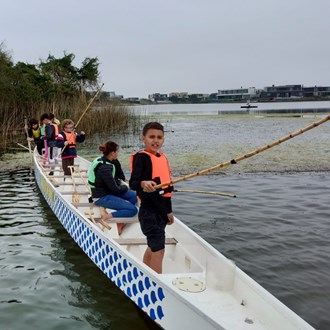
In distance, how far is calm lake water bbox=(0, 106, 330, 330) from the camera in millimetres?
4117

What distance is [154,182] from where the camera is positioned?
143 inches

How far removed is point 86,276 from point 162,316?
78.1 inches

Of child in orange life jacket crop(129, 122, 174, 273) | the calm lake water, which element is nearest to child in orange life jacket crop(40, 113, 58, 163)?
the calm lake water

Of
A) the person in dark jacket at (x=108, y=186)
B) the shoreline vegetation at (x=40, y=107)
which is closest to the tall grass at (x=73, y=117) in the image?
the shoreline vegetation at (x=40, y=107)

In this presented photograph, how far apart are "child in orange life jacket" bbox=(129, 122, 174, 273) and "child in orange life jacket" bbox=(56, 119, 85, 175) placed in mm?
4909

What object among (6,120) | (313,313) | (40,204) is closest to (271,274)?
(313,313)

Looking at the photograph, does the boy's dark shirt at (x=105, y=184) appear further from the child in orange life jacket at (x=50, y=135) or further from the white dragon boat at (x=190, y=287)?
the child in orange life jacket at (x=50, y=135)

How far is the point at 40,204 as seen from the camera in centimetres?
818

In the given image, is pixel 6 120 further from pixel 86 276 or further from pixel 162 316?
pixel 162 316

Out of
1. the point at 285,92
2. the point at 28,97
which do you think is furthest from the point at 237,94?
the point at 28,97

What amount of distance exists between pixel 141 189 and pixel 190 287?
39.7 inches

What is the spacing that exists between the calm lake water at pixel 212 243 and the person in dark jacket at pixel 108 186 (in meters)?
0.81

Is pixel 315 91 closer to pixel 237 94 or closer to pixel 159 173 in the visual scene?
pixel 237 94

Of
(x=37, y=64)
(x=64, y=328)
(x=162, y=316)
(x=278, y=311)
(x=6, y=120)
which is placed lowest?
(x=64, y=328)
